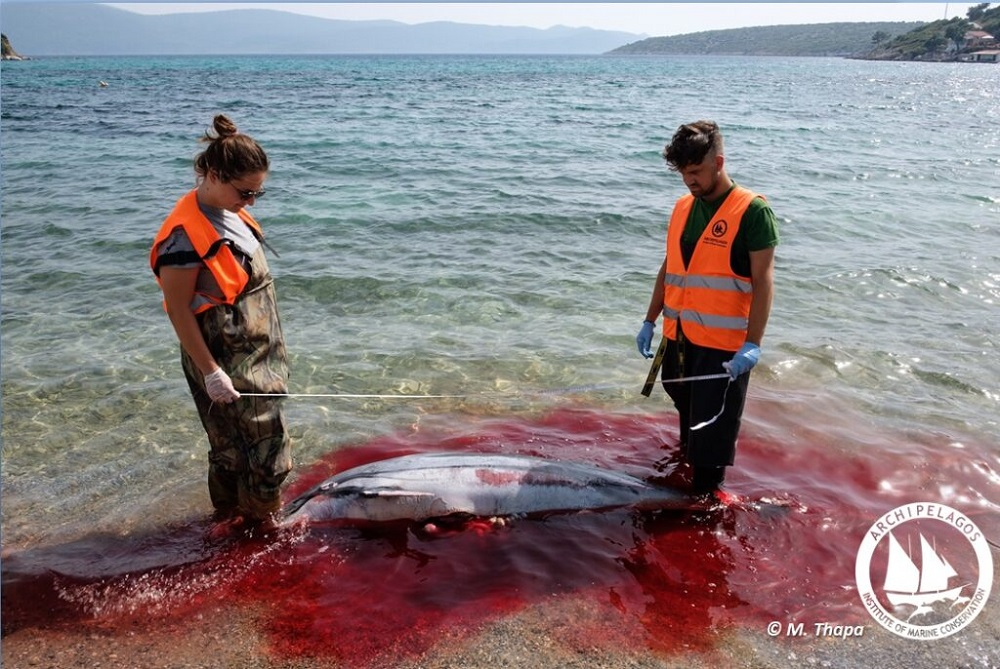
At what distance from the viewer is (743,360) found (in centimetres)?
426

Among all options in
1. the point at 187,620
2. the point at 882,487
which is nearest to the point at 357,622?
the point at 187,620

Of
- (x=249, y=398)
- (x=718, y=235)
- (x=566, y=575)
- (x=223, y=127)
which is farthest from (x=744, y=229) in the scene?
(x=249, y=398)

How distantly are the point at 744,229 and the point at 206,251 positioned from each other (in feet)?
9.50

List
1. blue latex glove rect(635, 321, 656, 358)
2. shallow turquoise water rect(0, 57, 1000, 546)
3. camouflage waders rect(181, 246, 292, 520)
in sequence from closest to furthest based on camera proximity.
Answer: camouflage waders rect(181, 246, 292, 520) < blue latex glove rect(635, 321, 656, 358) < shallow turquoise water rect(0, 57, 1000, 546)

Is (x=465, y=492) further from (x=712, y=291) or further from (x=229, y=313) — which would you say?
(x=712, y=291)

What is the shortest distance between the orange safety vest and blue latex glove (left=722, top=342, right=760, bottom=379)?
9.27ft

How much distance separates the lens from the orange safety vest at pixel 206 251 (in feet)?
11.5

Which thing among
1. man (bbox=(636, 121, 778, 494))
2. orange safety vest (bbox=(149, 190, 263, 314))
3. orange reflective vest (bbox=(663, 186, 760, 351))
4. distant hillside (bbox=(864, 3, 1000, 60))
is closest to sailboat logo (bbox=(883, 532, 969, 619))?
man (bbox=(636, 121, 778, 494))

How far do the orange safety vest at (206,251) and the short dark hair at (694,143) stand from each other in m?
2.42

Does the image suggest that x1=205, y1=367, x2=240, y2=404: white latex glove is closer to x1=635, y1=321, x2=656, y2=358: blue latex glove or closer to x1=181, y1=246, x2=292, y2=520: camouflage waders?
x1=181, y1=246, x2=292, y2=520: camouflage waders

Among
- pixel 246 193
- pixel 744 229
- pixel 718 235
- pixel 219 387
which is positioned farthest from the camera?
pixel 718 235

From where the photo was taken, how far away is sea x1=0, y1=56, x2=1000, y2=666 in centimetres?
417

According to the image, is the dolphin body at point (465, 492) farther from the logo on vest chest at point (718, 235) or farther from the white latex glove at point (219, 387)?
the logo on vest chest at point (718, 235)

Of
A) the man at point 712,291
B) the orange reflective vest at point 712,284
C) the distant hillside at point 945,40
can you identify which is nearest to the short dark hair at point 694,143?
the man at point 712,291
